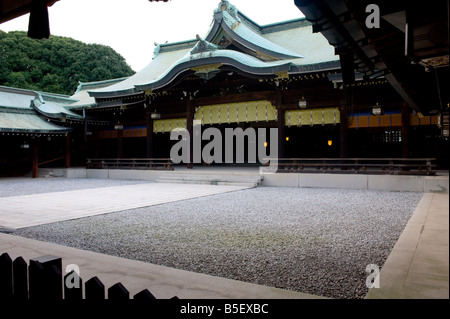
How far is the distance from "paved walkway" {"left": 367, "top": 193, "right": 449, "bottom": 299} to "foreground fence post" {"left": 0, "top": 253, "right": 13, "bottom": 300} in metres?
2.74

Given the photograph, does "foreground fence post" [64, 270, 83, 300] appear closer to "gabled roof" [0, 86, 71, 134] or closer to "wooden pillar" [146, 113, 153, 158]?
"wooden pillar" [146, 113, 153, 158]

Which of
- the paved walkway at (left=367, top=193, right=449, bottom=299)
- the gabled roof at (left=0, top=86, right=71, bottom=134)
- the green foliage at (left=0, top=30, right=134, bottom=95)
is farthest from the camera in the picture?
the green foliage at (left=0, top=30, right=134, bottom=95)

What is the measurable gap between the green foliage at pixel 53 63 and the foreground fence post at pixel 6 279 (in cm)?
3811

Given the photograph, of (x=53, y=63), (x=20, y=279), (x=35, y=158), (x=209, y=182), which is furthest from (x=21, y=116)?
(x=20, y=279)

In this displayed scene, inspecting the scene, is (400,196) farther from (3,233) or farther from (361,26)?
(3,233)

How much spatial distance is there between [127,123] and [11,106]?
24.6 feet

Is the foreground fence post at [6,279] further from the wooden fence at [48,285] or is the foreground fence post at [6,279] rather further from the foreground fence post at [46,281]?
the foreground fence post at [46,281]

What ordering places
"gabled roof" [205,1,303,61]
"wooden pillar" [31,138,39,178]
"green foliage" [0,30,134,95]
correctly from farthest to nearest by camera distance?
"green foliage" [0,30,134,95] → "wooden pillar" [31,138,39,178] → "gabled roof" [205,1,303,61]

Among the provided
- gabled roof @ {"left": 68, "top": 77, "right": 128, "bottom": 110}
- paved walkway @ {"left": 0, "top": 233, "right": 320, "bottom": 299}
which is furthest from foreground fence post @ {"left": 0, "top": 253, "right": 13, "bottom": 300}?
gabled roof @ {"left": 68, "top": 77, "right": 128, "bottom": 110}

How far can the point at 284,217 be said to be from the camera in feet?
24.2

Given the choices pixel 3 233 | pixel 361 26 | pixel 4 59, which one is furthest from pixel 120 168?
pixel 4 59

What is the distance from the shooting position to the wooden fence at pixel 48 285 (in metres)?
1.79

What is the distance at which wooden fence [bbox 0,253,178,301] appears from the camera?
1786 millimetres
